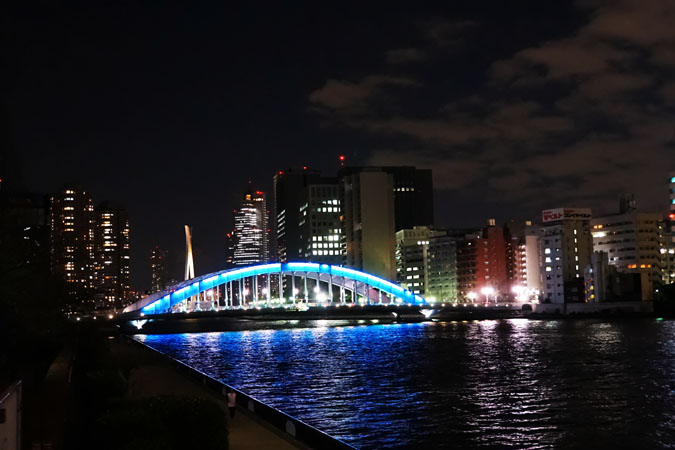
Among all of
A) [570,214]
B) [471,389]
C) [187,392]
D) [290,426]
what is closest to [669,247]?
[570,214]

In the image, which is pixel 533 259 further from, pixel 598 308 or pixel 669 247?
pixel 598 308

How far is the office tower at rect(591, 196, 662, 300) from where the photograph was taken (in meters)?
164

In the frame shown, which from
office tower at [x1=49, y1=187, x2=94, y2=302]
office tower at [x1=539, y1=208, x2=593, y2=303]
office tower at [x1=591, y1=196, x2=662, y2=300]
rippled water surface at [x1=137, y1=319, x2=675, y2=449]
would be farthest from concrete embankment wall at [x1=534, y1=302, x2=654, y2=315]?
office tower at [x1=49, y1=187, x2=94, y2=302]

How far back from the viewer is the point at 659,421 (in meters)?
32.0

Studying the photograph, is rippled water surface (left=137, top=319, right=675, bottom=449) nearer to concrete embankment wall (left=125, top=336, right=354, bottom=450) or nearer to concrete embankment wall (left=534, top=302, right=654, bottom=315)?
concrete embankment wall (left=125, top=336, right=354, bottom=450)

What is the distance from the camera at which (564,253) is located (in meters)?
164

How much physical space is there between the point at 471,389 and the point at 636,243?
5274 inches

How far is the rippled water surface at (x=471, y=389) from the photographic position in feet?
95.8

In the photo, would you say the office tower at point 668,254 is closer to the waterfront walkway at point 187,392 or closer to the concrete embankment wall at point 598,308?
the concrete embankment wall at point 598,308

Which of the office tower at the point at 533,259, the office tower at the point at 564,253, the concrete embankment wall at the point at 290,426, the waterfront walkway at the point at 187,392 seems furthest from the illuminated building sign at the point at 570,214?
the concrete embankment wall at the point at 290,426

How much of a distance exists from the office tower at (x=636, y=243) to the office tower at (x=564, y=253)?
636cm

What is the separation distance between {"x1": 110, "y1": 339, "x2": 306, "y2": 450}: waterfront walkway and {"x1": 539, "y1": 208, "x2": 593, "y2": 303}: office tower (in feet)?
383

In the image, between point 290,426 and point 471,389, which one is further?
point 471,389

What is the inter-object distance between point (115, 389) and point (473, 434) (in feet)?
42.8
